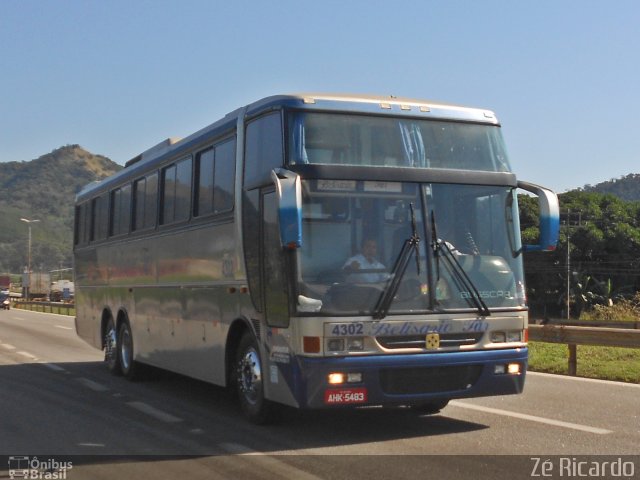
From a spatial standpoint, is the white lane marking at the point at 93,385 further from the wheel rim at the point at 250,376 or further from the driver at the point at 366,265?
the driver at the point at 366,265

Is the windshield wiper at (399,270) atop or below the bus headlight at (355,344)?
atop

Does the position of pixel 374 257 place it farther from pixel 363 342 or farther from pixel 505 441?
pixel 505 441

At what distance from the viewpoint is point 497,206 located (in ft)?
31.5

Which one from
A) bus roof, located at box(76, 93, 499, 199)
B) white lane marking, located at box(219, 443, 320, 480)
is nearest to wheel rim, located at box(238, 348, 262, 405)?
white lane marking, located at box(219, 443, 320, 480)

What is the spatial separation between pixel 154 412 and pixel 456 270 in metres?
4.30

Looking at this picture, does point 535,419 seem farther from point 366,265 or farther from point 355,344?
point 366,265

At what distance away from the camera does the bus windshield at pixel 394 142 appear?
9109 mm

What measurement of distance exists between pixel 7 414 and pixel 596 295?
66187 millimetres

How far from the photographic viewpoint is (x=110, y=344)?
53.9 feet

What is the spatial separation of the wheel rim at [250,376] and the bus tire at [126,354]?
16.8ft

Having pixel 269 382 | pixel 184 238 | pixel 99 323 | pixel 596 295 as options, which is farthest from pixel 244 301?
pixel 596 295

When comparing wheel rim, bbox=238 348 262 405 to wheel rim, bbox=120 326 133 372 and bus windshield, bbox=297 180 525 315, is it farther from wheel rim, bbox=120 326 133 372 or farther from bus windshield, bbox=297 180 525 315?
wheel rim, bbox=120 326 133 372

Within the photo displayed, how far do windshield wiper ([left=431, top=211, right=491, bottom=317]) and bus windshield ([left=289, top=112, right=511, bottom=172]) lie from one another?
662 mm

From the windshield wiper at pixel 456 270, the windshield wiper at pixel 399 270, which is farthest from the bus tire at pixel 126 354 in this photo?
the windshield wiper at pixel 456 270
